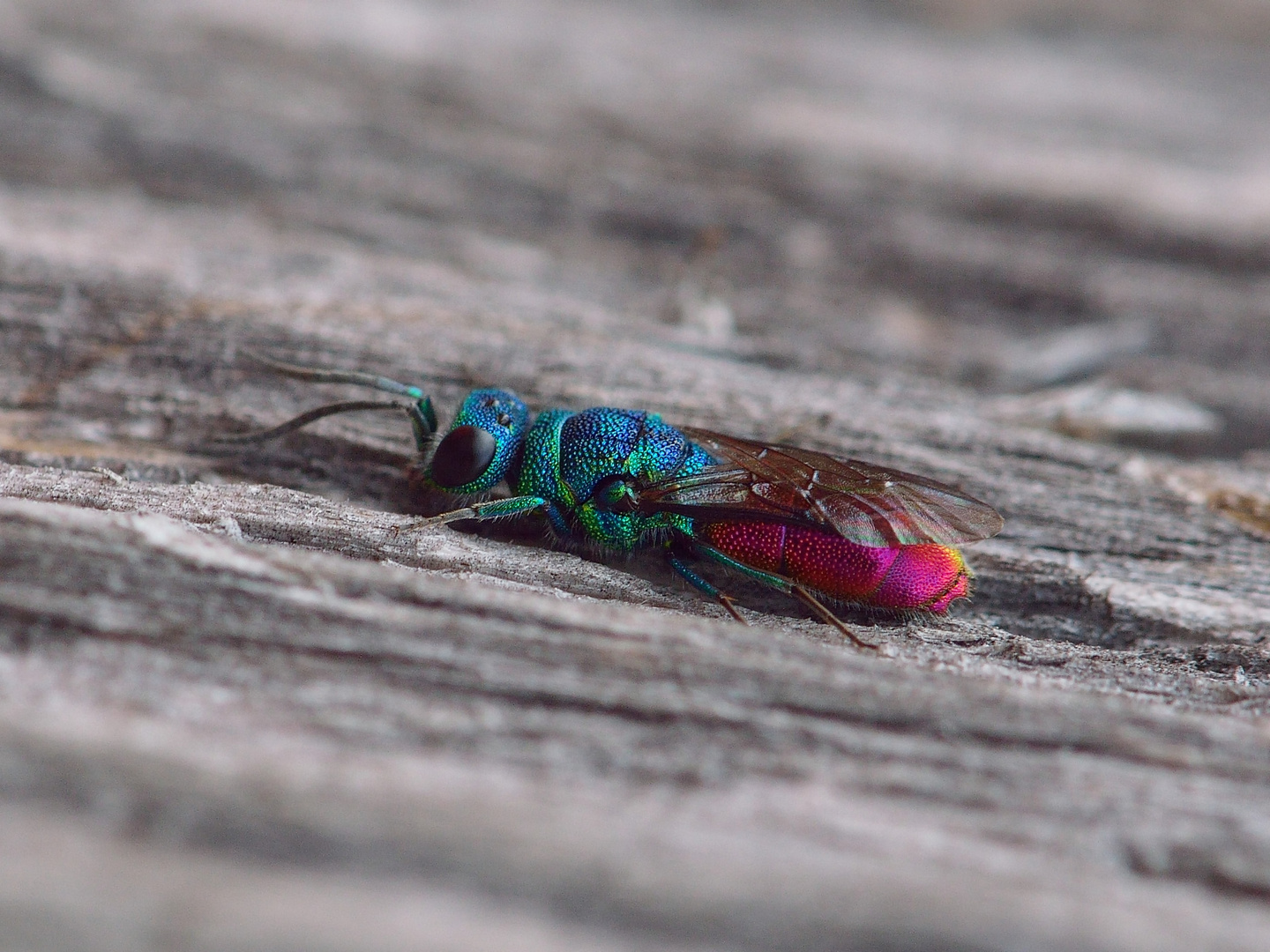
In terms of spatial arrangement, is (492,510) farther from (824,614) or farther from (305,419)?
(824,614)

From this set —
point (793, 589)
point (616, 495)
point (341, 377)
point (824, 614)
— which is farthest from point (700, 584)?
Result: point (341, 377)

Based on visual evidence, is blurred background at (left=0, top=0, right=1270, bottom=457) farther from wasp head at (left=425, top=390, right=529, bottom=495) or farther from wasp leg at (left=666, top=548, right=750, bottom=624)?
wasp leg at (left=666, top=548, right=750, bottom=624)

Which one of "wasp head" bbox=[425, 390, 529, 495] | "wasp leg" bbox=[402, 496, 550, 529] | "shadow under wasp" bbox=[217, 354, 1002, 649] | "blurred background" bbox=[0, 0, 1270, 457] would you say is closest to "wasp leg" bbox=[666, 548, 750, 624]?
"shadow under wasp" bbox=[217, 354, 1002, 649]

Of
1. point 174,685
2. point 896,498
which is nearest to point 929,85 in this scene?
point 896,498

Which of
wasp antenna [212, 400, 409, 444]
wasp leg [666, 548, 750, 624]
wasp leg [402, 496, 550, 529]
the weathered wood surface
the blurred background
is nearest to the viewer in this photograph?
the weathered wood surface

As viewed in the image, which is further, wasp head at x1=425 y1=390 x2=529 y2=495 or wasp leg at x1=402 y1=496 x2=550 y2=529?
wasp head at x1=425 y1=390 x2=529 y2=495

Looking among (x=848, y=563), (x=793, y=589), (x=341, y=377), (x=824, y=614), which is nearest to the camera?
(x=824, y=614)

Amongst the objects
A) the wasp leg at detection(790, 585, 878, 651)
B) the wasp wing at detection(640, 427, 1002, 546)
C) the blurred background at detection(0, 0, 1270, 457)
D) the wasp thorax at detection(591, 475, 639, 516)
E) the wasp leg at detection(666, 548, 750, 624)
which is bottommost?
the wasp leg at detection(666, 548, 750, 624)

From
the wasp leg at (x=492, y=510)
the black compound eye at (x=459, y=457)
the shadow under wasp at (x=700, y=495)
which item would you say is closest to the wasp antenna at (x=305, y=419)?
the shadow under wasp at (x=700, y=495)
